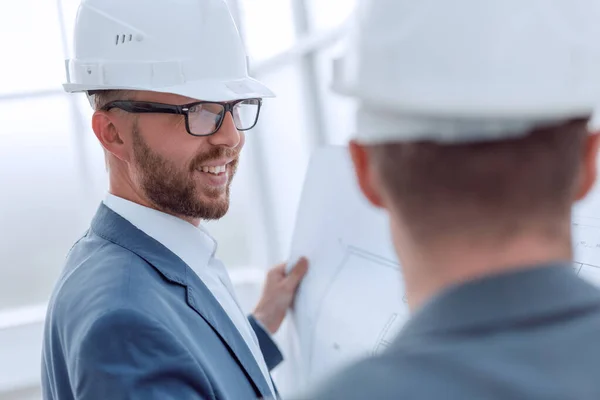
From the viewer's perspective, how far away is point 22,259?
3770 mm

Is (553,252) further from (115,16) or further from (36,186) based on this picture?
(36,186)

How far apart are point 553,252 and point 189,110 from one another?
3.22 ft

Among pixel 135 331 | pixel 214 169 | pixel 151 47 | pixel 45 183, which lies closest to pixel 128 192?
pixel 214 169

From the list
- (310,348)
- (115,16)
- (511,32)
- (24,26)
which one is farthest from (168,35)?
(24,26)

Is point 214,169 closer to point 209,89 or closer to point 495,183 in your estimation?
point 209,89

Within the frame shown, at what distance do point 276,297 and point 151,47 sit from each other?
0.68m

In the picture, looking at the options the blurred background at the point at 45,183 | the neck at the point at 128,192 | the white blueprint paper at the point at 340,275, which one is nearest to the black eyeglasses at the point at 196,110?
the neck at the point at 128,192

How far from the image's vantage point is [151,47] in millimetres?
1309

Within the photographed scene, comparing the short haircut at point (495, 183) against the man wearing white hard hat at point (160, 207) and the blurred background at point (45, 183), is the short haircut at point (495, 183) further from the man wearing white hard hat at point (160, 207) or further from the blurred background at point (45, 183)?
the blurred background at point (45, 183)

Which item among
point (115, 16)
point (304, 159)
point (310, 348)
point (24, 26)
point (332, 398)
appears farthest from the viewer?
point (24, 26)

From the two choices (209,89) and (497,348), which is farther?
(209,89)

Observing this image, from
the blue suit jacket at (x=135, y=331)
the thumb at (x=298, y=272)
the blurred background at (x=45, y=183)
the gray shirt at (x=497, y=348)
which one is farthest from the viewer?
the blurred background at (x=45, y=183)

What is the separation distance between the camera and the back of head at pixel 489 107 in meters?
0.50

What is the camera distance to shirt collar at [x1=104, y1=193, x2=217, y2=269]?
4.36 feet
